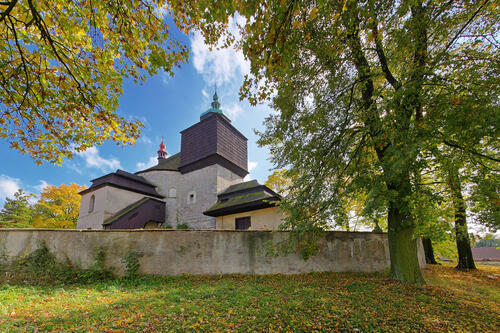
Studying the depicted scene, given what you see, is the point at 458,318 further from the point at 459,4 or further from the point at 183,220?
the point at 183,220

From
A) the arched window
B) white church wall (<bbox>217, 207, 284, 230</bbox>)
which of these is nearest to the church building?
the arched window

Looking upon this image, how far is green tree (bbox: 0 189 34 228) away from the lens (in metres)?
21.8

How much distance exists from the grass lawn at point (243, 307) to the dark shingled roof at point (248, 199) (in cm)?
738

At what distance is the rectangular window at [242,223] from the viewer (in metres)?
15.1

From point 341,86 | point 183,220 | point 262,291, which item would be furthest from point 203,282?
point 183,220

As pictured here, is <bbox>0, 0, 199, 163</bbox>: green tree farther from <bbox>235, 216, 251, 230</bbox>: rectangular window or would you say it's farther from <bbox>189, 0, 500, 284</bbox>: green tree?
<bbox>235, 216, 251, 230</bbox>: rectangular window

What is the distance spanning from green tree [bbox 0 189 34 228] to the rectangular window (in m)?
24.0

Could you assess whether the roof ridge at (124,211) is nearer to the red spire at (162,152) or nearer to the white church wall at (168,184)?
the white church wall at (168,184)

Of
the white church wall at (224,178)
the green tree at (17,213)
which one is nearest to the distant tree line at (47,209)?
the green tree at (17,213)

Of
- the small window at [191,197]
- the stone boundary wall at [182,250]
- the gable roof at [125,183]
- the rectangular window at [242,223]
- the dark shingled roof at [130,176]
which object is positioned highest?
the dark shingled roof at [130,176]

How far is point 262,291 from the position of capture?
5844 millimetres

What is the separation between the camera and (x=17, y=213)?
22828 mm

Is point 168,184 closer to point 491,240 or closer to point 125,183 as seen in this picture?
point 125,183

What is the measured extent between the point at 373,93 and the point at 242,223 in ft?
39.7
